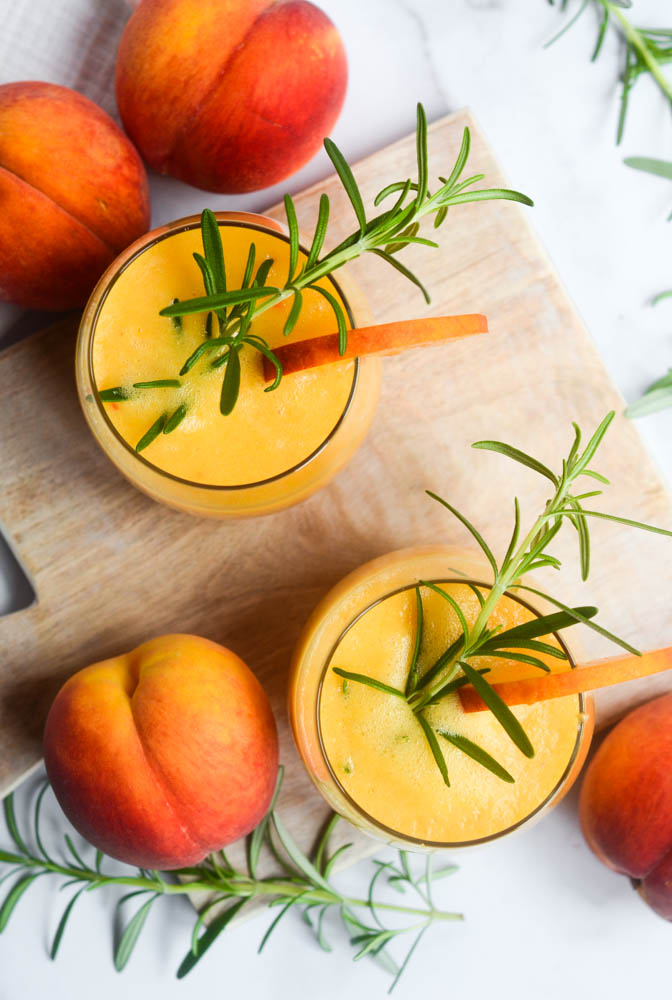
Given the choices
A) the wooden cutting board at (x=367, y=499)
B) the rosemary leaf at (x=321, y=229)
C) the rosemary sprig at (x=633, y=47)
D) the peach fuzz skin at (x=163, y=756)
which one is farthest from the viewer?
the rosemary sprig at (x=633, y=47)

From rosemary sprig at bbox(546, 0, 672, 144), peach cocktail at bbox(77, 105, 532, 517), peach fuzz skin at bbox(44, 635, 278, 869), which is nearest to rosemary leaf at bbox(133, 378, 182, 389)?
peach cocktail at bbox(77, 105, 532, 517)

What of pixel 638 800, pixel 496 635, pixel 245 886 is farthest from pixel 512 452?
pixel 245 886

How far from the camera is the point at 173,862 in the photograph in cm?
84

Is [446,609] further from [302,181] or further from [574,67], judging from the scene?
[574,67]

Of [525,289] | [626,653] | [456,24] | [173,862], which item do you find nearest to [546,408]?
[525,289]

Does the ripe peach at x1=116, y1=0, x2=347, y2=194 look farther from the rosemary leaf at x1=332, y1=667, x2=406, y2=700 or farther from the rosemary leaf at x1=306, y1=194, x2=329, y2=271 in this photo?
the rosemary leaf at x1=332, y1=667, x2=406, y2=700

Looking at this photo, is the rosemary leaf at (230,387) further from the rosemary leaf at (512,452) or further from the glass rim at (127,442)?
the rosemary leaf at (512,452)

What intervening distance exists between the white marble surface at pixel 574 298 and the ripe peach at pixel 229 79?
12 cm

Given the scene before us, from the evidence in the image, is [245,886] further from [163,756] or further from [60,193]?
[60,193]

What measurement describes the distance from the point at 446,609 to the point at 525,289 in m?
0.38

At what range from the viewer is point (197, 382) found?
76 cm

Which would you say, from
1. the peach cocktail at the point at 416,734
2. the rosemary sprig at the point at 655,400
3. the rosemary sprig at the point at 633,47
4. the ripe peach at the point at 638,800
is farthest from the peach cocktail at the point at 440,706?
the rosemary sprig at the point at 633,47

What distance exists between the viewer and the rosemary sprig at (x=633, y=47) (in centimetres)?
105

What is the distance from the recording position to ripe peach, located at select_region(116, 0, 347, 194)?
83 cm
